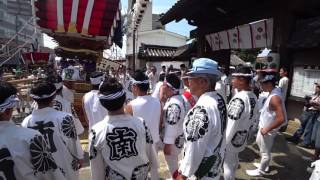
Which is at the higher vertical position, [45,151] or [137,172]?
[45,151]

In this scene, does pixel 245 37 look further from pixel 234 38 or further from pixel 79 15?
pixel 79 15

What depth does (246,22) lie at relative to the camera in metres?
9.89

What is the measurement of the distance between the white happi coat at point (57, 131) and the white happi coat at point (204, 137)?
1265 millimetres

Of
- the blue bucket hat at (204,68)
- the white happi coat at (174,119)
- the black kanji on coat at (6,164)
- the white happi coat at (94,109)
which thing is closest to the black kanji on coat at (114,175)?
the black kanji on coat at (6,164)

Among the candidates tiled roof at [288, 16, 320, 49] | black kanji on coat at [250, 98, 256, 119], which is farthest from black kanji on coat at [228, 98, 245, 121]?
Answer: tiled roof at [288, 16, 320, 49]

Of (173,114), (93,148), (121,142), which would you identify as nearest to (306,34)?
(173,114)

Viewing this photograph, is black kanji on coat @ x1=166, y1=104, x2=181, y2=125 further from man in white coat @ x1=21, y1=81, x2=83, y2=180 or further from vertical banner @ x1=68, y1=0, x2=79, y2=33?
vertical banner @ x1=68, y1=0, x2=79, y2=33

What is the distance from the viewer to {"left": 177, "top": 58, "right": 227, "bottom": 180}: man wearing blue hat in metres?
2.74

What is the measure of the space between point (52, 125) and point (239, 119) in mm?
2412

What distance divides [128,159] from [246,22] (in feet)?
26.9

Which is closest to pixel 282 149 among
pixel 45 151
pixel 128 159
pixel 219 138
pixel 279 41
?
pixel 279 41

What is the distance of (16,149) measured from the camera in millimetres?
2264

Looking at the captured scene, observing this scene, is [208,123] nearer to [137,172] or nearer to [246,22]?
[137,172]

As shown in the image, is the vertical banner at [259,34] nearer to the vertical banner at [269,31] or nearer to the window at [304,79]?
the vertical banner at [269,31]
